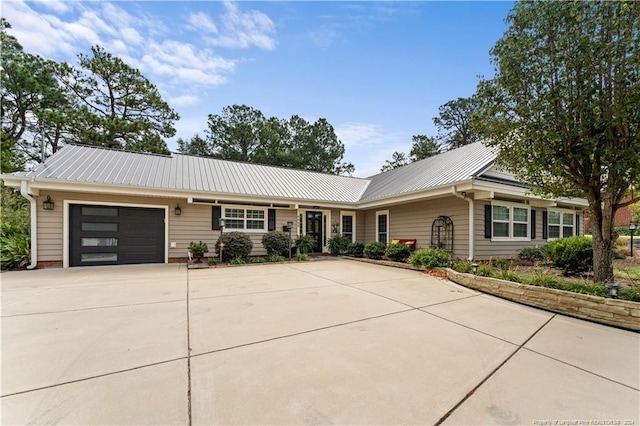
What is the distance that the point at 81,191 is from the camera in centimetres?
840

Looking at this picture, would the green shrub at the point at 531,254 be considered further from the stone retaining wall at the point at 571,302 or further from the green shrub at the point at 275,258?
the green shrub at the point at 275,258

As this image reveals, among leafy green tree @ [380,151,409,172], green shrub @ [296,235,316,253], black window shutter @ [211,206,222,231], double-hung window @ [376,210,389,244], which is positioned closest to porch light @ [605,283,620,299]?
double-hung window @ [376,210,389,244]

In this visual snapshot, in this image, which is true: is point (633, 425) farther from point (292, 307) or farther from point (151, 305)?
point (151, 305)

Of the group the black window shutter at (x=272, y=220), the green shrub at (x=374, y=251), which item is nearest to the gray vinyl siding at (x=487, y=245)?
the green shrub at (x=374, y=251)

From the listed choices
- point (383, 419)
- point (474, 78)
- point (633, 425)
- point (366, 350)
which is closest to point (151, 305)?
point (366, 350)

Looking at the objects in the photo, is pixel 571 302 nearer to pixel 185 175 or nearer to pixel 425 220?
pixel 425 220

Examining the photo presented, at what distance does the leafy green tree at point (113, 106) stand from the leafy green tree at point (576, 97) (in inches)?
778

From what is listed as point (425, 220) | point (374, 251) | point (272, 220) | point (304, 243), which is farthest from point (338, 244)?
point (425, 220)

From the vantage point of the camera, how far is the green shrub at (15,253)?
7977 millimetres

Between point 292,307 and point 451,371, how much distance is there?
8.19 ft

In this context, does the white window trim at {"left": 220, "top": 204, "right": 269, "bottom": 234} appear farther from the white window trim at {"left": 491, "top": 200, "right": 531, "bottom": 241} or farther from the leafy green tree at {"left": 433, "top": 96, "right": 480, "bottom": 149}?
the leafy green tree at {"left": 433, "top": 96, "right": 480, "bottom": 149}

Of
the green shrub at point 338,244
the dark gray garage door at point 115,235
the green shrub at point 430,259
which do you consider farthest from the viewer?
the green shrub at point 338,244

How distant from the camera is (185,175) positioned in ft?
35.8

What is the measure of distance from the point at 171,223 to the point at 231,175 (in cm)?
333
